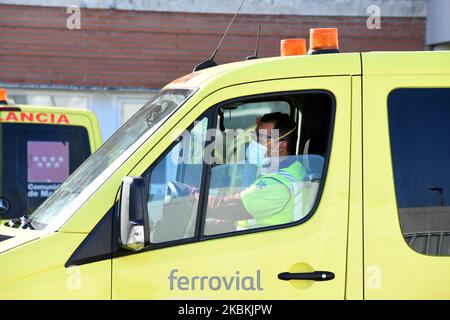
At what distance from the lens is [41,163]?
7000mm

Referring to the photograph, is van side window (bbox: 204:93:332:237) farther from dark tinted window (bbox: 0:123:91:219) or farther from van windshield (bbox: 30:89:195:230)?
dark tinted window (bbox: 0:123:91:219)

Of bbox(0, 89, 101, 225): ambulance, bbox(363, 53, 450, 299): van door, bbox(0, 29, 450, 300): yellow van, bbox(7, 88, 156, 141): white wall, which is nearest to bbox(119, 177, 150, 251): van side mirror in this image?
bbox(0, 29, 450, 300): yellow van

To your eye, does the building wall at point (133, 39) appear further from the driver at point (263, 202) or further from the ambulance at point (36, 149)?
the driver at point (263, 202)

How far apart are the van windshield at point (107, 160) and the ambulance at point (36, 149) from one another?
9.98 ft

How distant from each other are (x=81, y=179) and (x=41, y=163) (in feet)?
11.4

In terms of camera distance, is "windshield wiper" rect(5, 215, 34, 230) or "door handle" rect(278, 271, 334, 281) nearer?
"door handle" rect(278, 271, 334, 281)

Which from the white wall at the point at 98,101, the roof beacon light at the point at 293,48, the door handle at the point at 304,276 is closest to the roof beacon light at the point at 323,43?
the roof beacon light at the point at 293,48

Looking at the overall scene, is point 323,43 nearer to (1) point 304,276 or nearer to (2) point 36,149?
(1) point 304,276

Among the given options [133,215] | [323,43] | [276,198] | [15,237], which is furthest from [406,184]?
[15,237]

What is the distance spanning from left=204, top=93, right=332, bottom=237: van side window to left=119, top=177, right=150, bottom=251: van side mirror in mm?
273

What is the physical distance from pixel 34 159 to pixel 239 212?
3925 millimetres

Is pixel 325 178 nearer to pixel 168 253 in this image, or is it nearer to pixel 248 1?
pixel 168 253

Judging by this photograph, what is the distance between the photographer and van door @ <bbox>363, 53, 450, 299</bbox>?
3.26 metres
